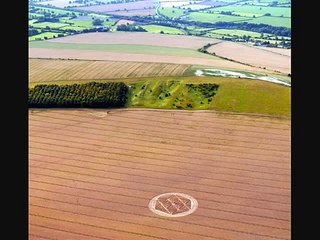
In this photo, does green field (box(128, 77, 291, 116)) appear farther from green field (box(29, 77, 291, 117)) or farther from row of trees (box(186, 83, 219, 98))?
row of trees (box(186, 83, 219, 98))

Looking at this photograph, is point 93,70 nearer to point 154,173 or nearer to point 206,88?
point 206,88

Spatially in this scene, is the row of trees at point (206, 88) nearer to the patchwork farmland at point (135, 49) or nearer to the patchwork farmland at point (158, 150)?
the patchwork farmland at point (158, 150)

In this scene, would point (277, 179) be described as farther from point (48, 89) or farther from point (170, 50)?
point (170, 50)

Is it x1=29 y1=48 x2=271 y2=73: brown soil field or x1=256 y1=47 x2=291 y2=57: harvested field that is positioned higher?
x1=256 y1=47 x2=291 y2=57: harvested field

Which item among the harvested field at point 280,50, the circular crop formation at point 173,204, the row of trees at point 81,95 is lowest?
the circular crop formation at point 173,204

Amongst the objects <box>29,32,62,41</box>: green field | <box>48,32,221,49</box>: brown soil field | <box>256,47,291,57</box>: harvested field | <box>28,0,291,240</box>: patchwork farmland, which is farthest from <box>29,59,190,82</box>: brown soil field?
<box>29,32,62,41</box>: green field

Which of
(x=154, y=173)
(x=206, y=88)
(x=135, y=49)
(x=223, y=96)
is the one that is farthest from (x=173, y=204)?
(x=135, y=49)

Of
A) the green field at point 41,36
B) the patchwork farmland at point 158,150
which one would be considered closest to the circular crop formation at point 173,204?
the patchwork farmland at point 158,150
